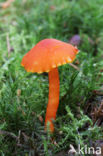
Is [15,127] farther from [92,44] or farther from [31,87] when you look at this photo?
[92,44]

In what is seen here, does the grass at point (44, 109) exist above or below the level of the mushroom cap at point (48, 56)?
below

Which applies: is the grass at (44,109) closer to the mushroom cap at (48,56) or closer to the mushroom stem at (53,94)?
Answer: the mushroom stem at (53,94)

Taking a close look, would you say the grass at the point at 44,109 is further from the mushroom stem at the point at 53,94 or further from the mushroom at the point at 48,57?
the mushroom at the point at 48,57

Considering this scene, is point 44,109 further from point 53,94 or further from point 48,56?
point 48,56

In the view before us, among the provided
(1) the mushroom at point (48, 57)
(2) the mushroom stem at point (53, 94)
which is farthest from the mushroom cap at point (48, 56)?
(2) the mushroom stem at point (53, 94)

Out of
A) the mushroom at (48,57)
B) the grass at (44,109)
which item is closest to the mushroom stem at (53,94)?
the grass at (44,109)

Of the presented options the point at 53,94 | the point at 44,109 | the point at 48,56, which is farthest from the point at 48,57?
the point at 44,109

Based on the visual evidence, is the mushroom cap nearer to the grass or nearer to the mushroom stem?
the mushroom stem

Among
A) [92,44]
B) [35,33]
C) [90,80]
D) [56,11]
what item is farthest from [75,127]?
[56,11]

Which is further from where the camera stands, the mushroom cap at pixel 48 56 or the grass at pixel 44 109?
the grass at pixel 44 109
